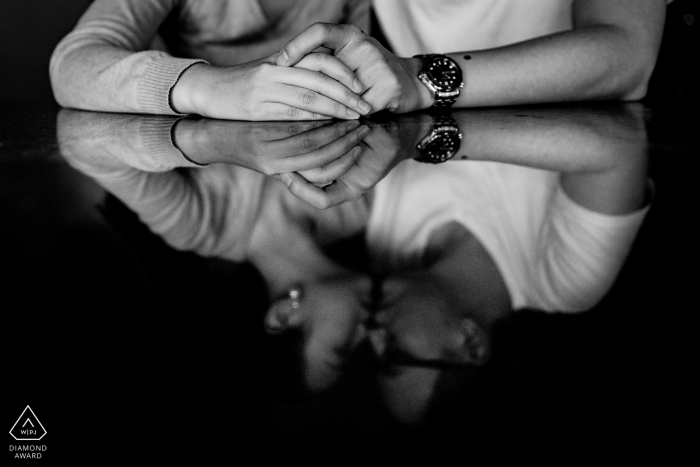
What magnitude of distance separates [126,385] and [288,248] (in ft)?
0.52

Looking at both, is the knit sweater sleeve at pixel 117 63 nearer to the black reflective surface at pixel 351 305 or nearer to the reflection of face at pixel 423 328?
the black reflective surface at pixel 351 305

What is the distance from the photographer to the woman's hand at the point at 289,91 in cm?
88

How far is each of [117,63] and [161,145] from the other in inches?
16.8

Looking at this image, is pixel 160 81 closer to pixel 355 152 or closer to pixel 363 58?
pixel 363 58

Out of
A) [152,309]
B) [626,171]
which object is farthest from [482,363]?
[626,171]

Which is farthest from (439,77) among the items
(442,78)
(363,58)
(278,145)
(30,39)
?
(30,39)

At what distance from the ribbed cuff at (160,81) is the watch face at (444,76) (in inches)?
16.0

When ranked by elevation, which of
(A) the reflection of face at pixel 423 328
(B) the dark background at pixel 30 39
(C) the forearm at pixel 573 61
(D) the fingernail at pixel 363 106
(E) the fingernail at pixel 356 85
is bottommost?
(B) the dark background at pixel 30 39

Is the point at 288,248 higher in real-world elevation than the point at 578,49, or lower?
higher

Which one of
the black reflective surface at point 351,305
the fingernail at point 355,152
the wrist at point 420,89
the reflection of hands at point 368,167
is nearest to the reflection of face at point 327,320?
the black reflective surface at point 351,305

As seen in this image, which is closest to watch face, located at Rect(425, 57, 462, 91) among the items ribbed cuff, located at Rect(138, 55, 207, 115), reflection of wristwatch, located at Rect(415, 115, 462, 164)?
reflection of wristwatch, located at Rect(415, 115, 462, 164)

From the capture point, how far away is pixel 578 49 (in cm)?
105

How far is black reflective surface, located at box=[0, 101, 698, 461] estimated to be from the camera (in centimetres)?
21

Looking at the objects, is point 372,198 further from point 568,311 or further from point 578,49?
point 578,49
